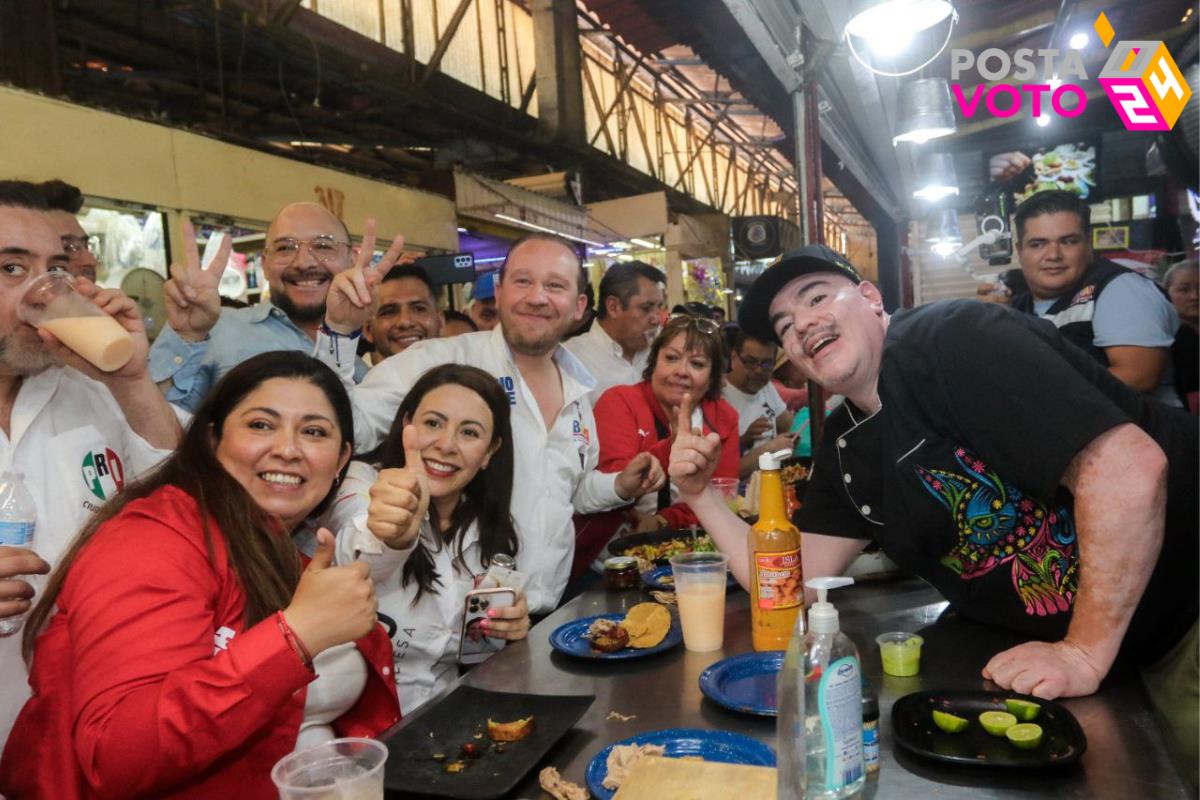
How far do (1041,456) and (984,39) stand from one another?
8.73 m

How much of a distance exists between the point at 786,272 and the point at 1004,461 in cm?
67

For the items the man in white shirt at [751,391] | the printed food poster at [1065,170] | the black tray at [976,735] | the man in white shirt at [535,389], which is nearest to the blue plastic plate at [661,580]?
the man in white shirt at [535,389]

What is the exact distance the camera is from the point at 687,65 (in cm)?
955

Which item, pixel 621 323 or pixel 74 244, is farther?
pixel 621 323

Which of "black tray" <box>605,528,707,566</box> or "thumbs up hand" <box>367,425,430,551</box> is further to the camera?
"black tray" <box>605,528,707,566</box>

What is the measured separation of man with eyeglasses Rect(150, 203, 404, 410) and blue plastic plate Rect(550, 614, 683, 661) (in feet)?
4.67

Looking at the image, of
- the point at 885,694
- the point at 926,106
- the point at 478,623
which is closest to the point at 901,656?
the point at 885,694

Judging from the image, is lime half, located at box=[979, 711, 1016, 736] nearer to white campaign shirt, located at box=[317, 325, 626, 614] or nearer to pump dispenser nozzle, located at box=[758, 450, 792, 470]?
pump dispenser nozzle, located at box=[758, 450, 792, 470]

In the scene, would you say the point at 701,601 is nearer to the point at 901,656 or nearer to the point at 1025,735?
the point at 901,656

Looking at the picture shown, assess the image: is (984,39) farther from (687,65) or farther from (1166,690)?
(1166,690)

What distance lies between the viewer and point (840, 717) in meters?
1.16

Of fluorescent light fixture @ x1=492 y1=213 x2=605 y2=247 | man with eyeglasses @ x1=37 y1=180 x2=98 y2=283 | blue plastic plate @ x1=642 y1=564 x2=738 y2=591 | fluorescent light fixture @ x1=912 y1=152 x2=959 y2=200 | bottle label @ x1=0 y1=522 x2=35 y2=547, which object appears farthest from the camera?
fluorescent light fixture @ x1=912 y1=152 x2=959 y2=200

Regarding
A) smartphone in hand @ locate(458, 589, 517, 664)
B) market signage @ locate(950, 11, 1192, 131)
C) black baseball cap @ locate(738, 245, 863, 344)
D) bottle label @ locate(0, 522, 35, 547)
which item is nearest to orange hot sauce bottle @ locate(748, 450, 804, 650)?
black baseball cap @ locate(738, 245, 863, 344)

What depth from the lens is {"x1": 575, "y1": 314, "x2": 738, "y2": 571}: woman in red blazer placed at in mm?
3475
